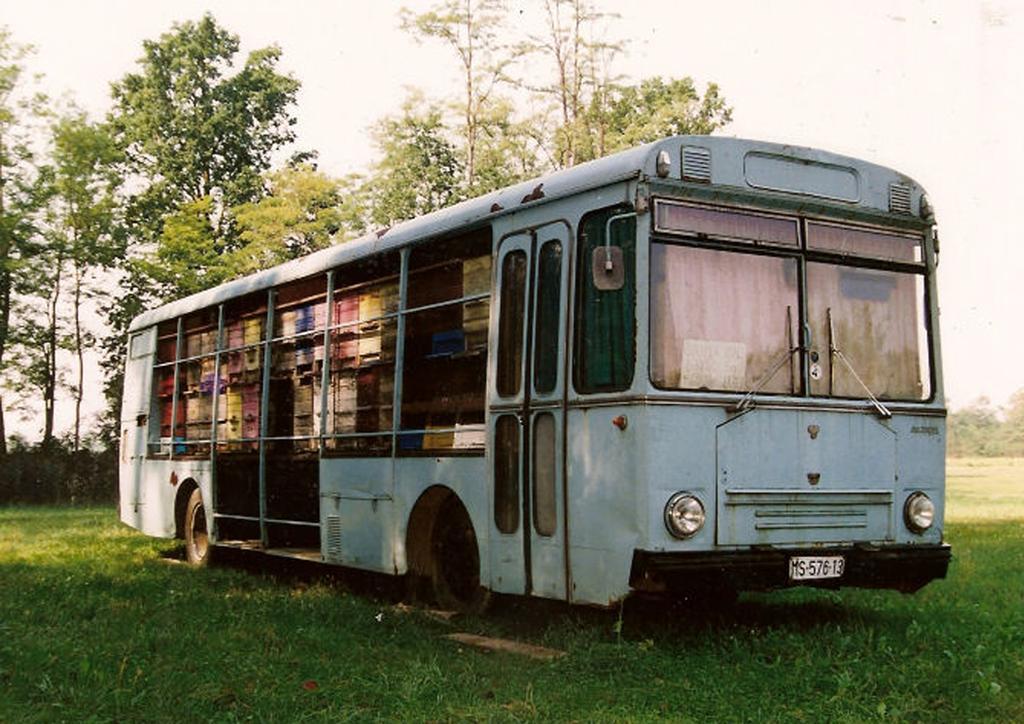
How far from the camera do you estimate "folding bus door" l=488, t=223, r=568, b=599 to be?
9.47 metres

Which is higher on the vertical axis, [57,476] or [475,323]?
[475,323]

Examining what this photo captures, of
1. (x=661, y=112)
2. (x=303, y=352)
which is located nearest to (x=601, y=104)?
(x=661, y=112)

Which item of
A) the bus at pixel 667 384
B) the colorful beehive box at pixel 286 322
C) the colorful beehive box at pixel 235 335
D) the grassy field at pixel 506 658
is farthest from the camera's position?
the colorful beehive box at pixel 235 335

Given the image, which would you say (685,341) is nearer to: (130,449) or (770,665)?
(770,665)

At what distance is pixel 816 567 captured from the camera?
29.5 feet

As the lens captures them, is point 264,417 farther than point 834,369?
Yes

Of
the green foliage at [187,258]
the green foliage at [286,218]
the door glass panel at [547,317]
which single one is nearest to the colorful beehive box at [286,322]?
the door glass panel at [547,317]

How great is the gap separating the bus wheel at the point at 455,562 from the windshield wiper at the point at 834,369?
10.4 ft

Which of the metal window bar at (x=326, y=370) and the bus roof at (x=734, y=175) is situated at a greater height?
the bus roof at (x=734, y=175)

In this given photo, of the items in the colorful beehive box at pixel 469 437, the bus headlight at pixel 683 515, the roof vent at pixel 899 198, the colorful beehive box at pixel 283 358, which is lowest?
the bus headlight at pixel 683 515

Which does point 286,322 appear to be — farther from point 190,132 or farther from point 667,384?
point 190,132

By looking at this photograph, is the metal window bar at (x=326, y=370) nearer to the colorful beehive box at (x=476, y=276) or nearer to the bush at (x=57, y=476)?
Answer: the colorful beehive box at (x=476, y=276)

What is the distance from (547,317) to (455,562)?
2.63m

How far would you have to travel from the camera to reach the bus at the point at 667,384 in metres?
8.73
